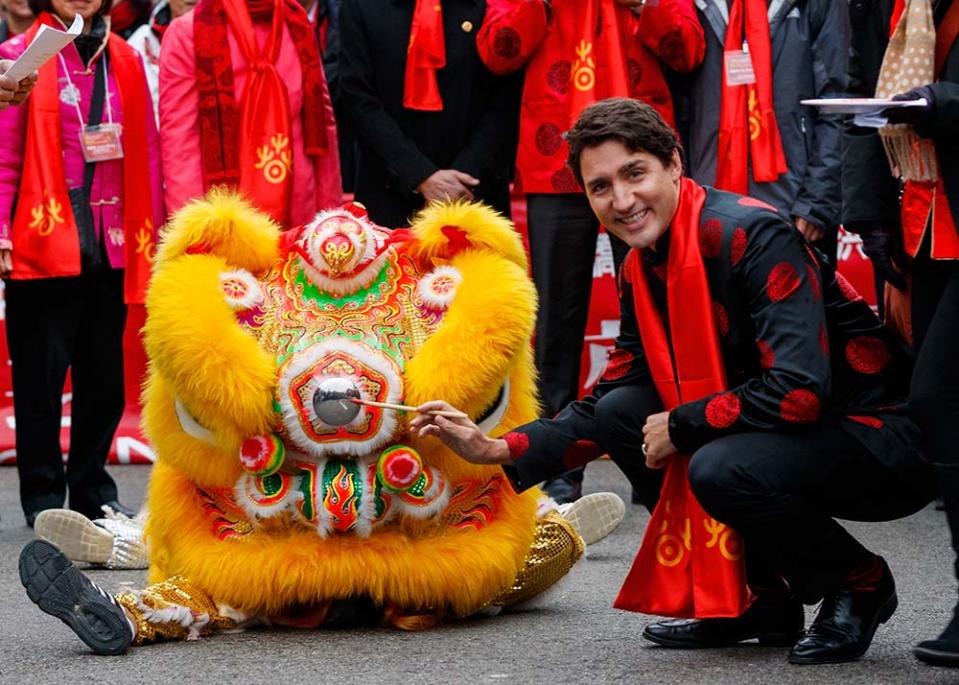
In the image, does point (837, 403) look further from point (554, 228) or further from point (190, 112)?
point (190, 112)

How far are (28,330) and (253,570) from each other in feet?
6.92

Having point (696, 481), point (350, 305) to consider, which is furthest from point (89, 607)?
point (696, 481)

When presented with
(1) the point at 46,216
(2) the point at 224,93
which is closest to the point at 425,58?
(2) the point at 224,93

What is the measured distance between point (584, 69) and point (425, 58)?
1.72 feet

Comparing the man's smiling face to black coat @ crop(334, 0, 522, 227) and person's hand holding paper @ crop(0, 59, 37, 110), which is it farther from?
black coat @ crop(334, 0, 522, 227)

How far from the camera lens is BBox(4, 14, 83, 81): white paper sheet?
12.3 feet

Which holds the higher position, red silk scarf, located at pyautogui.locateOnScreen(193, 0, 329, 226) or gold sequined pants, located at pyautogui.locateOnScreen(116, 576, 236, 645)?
red silk scarf, located at pyautogui.locateOnScreen(193, 0, 329, 226)

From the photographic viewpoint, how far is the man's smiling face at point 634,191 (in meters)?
3.38

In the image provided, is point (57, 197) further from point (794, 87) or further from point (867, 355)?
point (867, 355)

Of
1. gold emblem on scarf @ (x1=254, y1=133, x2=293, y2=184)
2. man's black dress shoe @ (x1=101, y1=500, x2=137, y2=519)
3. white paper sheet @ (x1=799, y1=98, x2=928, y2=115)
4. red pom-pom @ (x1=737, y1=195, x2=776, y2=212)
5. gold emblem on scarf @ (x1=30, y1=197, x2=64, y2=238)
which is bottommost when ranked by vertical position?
man's black dress shoe @ (x1=101, y1=500, x2=137, y2=519)

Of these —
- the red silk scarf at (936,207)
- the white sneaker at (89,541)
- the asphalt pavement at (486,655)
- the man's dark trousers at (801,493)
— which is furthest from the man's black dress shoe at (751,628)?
the white sneaker at (89,541)

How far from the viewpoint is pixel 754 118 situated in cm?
540

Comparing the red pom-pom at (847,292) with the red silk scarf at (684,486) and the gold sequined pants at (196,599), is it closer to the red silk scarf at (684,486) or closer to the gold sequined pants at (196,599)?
the red silk scarf at (684,486)

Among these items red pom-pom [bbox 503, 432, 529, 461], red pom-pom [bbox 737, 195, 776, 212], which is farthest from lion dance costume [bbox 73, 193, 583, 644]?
red pom-pom [bbox 737, 195, 776, 212]
